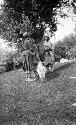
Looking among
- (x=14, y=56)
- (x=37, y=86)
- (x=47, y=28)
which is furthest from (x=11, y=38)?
(x=37, y=86)

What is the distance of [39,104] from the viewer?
10.1 meters

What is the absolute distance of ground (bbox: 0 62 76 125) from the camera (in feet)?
25.8

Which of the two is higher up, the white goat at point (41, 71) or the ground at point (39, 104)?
the white goat at point (41, 71)

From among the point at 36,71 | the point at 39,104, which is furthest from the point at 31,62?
the point at 39,104

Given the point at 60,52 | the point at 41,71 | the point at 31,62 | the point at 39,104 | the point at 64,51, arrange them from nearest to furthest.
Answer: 1. the point at 39,104
2. the point at 41,71
3. the point at 31,62
4. the point at 60,52
5. the point at 64,51

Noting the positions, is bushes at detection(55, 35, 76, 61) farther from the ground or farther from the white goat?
the ground

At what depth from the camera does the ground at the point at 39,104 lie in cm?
786

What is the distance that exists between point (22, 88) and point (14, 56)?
1685 cm

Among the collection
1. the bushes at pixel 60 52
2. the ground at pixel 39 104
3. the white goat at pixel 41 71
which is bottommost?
the ground at pixel 39 104

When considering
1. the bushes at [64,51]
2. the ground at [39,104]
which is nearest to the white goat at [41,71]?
the ground at [39,104]

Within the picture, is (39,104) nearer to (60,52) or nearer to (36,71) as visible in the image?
(36,71)

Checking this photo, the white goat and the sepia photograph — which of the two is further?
the white goat

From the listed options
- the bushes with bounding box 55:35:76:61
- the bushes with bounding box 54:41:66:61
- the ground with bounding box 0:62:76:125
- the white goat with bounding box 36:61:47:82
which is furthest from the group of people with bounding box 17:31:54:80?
the bushes with bounding box 55:35:76:61

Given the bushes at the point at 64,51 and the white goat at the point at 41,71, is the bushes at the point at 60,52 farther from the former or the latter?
the white goat at the point at 41,71
